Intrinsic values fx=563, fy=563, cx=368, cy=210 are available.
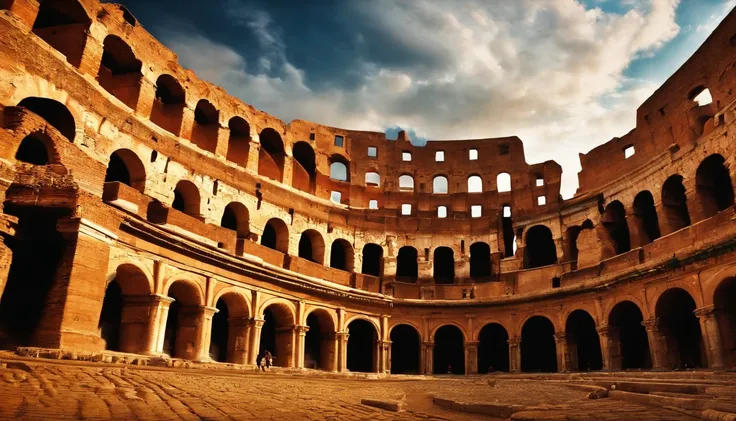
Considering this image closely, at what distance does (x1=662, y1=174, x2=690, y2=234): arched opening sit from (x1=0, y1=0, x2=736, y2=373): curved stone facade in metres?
0.09

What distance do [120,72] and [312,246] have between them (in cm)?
1210

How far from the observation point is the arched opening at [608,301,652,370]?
2362 cm

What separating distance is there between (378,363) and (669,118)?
701 inches

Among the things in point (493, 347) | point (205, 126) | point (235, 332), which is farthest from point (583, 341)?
point (205, 126)

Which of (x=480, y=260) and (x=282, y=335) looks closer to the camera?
(x=282, y=335)

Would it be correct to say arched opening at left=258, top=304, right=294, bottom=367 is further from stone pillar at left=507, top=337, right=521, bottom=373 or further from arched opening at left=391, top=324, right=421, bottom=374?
stone pillar at left=507, top=337, right=521, bottom=373

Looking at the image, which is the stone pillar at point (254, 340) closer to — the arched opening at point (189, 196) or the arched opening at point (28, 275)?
the arched opening at point (189, 196)

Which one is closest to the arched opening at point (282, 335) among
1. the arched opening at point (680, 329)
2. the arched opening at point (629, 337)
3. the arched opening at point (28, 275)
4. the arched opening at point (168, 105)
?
the arched opening at point (168, 105)

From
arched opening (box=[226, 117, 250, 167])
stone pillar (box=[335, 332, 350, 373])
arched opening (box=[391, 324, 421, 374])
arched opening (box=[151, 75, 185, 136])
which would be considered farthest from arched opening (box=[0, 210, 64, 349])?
arched opening (box=[391, 324, 421, 374])

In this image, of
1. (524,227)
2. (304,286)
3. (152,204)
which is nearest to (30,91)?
(152,204)

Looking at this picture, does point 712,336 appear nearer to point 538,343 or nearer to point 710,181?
point 710,181

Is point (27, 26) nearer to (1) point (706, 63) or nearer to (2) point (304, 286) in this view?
(2) point (304, 286)

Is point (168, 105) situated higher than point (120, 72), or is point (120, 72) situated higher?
point (120, 72)

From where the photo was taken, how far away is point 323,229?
1152 inches
